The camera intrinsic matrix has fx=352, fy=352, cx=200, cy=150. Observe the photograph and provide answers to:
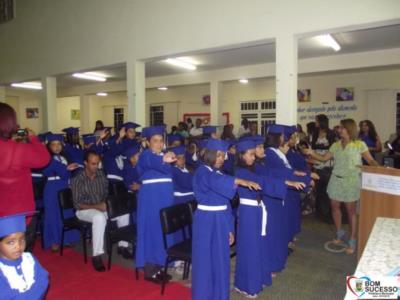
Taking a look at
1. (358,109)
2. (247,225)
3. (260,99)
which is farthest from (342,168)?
(260,99)

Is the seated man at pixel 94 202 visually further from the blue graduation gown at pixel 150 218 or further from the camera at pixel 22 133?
the camera at pixel 22 133

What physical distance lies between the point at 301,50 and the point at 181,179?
16.9 feet

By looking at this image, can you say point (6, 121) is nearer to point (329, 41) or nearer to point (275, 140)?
point (275, 140)

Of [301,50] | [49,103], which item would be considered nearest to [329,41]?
[301,50]

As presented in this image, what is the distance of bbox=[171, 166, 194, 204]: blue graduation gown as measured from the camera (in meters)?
4.57

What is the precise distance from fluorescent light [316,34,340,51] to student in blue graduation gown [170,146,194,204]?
13.3 feet

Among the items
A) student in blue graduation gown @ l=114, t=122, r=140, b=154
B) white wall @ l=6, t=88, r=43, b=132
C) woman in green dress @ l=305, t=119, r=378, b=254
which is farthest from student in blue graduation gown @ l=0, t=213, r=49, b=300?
white wall @ l=6, t=88, r=43, b=132

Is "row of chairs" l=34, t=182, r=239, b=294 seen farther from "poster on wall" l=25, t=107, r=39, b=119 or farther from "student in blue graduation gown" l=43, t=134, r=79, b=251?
"poster on wall" l=25, t=107, r=39, b=119

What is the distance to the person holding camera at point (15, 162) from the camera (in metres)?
2.90

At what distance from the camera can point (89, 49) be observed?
26.7 ft

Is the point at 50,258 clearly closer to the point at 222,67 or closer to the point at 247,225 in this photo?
the point at 247,225

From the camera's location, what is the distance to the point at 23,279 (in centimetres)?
219

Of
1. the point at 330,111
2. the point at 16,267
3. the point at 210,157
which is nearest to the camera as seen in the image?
the point at 16,267

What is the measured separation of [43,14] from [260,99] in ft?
25.3
